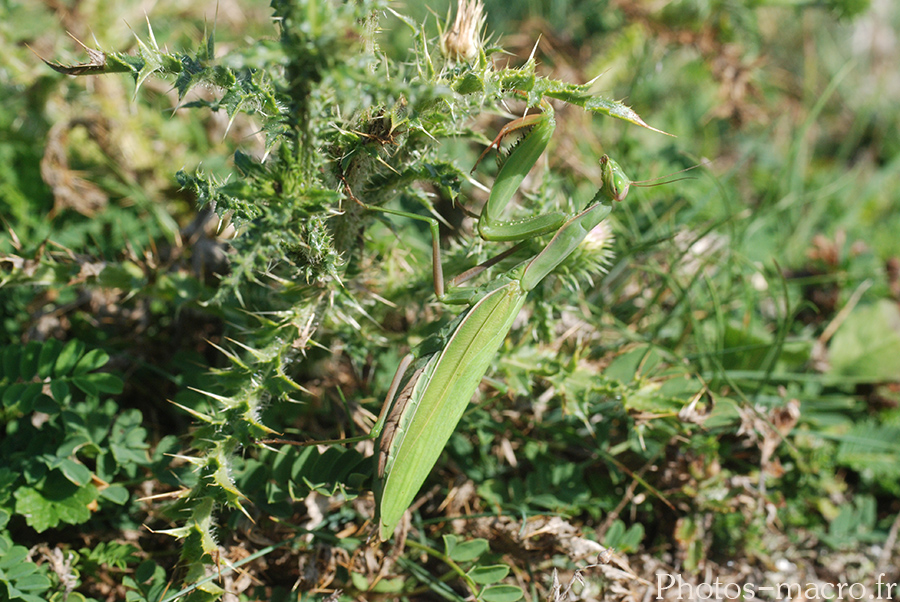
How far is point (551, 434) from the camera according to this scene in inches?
110

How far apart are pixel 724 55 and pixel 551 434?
295cm

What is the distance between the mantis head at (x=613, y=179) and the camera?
85.0 inches

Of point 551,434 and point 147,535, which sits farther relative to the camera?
point 551,434

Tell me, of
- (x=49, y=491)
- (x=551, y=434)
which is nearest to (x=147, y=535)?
(x=49, y=491)

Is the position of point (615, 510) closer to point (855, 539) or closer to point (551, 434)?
point (551, 434)

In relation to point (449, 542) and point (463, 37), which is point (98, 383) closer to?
point (449, 542)

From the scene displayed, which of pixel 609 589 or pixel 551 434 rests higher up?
pixel 551 434

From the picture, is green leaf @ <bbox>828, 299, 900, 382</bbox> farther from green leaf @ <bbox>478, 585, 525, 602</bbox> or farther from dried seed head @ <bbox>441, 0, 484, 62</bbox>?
dried seed head @ <bbox>441, 0, 484, 62</bbox>

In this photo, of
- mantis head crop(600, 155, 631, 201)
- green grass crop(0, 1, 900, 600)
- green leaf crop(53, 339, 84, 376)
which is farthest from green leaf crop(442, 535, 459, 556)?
green leaf crop(53, 339, 84, 376)

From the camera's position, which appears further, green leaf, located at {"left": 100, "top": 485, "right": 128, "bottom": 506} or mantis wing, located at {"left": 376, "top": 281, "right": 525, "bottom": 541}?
green leaf, located at {"left": 100, "top": 485, "right": 128, "bottom": 506}

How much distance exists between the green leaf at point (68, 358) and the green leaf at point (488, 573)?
1.68m

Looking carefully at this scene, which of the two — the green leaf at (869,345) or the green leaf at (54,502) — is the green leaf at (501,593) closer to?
the green leaf at (54,502)

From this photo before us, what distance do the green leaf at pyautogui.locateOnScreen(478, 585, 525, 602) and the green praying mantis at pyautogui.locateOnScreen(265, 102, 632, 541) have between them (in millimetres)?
482

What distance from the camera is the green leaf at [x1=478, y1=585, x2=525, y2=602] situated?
2162mm
